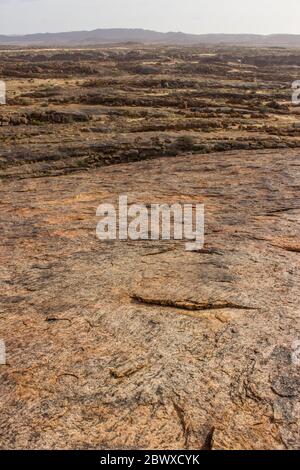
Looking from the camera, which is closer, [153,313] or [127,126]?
[153,313]

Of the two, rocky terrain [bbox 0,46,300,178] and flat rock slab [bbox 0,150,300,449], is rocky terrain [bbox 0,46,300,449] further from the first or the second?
rocky terrain [bbox 0,46,300,178]

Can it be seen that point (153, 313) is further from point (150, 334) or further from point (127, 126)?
point (127, 126)

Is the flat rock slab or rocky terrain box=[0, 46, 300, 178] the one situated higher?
rocky terrain box=[0, 46, 300, 178]

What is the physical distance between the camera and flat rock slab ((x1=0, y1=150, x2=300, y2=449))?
546 centimetres

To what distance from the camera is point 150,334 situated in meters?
7.12

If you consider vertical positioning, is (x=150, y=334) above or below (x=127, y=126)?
below

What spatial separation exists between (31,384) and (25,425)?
2.43 ft

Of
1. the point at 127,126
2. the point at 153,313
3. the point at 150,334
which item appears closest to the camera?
the point at 150,334

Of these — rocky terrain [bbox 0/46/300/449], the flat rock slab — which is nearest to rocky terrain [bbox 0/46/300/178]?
rocky terrain [bbox 0/46/300/449]

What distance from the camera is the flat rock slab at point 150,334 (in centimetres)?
546

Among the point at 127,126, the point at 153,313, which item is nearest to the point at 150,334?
the point at 153,313

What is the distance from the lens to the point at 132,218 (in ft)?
40.5

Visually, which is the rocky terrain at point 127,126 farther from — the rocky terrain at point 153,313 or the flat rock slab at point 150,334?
the flat rock slab at point 150,334

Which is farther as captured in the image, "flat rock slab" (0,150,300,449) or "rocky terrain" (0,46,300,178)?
"rocky terrain" (0,46,300,178)
